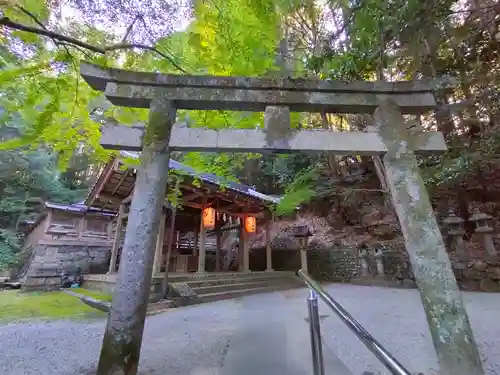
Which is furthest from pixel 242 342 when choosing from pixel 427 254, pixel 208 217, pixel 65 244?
pixel 65 244

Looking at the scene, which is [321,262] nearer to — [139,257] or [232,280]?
[232,280]

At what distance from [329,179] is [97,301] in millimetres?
12608

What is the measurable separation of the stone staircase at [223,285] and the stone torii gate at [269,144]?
545 cm

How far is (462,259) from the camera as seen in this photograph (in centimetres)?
882

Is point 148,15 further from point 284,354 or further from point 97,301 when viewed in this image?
point 97,301

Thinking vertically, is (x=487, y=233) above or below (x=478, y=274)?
above

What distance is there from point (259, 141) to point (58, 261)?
1395cm

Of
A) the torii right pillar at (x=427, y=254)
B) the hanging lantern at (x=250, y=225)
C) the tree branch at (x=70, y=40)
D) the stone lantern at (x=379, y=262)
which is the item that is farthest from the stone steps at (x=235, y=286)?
the torii right pillar at (x=427, y=254)

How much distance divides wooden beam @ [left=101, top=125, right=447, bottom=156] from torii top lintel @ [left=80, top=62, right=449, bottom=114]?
1.23ft

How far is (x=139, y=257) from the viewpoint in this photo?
259 cm

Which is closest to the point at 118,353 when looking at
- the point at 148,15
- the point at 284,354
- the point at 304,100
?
the point at 284,354

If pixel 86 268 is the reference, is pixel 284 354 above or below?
below

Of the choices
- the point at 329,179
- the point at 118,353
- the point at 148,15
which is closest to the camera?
the point at 118,353

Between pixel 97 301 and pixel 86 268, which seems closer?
pixel 97 301
